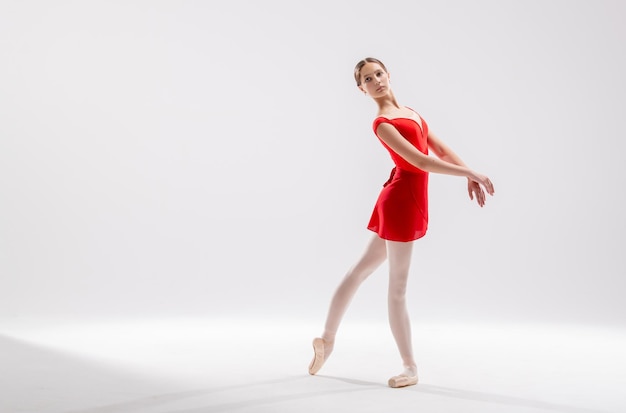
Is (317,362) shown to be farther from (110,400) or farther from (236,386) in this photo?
(110,400)

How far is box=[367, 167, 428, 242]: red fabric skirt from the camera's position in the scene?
4.28 m

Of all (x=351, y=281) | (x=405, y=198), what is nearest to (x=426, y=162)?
(x=405, y=198)

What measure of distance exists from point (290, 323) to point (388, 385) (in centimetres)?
221

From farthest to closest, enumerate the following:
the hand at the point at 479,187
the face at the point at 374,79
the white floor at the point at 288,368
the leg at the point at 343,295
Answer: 1. the leg at the point at 343,295
2. the face at the point at 374,79
3. the hand at the point at 479,187
4. the white floor at the point at 288,368

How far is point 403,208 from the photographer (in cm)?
430

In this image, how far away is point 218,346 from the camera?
18.0ft

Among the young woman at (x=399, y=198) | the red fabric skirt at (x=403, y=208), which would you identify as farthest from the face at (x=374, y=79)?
the red fabric skirt at (x=403, y=208)

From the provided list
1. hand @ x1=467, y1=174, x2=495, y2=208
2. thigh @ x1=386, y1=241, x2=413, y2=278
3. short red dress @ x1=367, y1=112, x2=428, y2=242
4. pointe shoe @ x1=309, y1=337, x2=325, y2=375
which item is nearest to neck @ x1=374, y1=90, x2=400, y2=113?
short red dress @ x1=367, y1=112, x2=428, y2=242

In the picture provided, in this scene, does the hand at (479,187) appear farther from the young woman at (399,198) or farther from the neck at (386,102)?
the neck at (386,102)

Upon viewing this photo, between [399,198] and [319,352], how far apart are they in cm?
94

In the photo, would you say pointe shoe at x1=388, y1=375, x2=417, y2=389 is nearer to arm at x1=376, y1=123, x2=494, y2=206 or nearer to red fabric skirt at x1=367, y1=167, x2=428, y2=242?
red fabric skirt at x1=367, y1=167, x2=428, y2=242

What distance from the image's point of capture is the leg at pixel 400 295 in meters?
4.31

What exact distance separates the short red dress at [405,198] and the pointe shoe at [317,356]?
0.68 metres

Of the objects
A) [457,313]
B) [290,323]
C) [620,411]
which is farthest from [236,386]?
[457,313]
